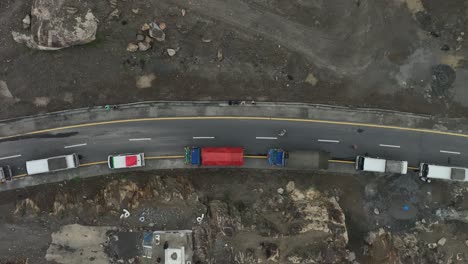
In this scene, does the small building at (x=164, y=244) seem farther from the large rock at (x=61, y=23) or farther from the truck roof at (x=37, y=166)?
the large rock at (x=61, y=23)

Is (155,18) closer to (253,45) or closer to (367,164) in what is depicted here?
(253,45)

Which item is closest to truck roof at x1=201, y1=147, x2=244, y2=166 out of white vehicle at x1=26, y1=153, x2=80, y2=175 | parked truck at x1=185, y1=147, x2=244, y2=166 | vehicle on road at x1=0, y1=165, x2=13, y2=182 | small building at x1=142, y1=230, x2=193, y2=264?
parked truck at x1=185, y1=147, x2=244, y2=166

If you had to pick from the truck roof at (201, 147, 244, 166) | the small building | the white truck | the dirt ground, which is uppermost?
the dirt ground

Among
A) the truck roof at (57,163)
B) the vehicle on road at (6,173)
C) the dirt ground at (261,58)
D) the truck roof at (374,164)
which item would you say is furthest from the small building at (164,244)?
the truck roof at (374,164)

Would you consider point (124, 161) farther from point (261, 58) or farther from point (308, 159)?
point (308, 159)

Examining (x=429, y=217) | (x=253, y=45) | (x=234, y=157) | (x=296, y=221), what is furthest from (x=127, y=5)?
(x=429, y=217)

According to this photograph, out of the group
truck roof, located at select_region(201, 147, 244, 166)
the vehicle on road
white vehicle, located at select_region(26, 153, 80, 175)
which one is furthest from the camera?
the vehicle on road

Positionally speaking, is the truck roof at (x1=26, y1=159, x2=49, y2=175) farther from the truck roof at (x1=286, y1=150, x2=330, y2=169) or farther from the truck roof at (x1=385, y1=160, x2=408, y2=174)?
the truck roof at (x1=385, y1=160, x2=408, y2=174)
